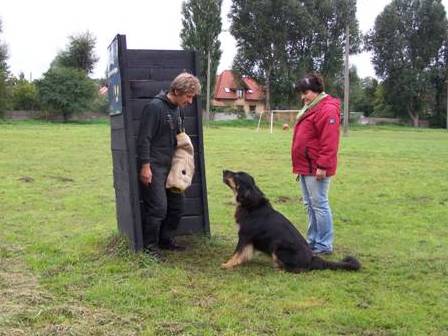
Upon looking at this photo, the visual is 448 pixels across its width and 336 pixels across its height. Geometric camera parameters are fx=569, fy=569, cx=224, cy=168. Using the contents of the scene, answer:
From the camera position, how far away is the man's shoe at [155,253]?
5925 mm

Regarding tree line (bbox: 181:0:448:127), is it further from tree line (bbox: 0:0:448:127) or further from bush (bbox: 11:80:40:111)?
A: bush (bbox: 11:80:40:111)

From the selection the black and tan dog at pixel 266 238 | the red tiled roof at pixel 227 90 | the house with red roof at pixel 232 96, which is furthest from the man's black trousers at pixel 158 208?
the red tiled roof at pixel 227 90

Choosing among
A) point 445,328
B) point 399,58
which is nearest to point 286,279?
point 445,328

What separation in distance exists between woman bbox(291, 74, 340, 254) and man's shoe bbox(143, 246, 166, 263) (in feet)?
5.91

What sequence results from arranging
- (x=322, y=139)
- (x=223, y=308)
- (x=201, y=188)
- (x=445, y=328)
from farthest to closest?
(x=201, y=188) → (x=322, y=139) → (x=223, y=308) → (x=445, y=328)

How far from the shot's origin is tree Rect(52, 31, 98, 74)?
5800cm

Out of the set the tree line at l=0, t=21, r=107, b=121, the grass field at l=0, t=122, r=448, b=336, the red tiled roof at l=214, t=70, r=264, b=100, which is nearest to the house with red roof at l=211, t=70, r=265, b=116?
the red tiled roof at l=214, t=70, r=264, b=100

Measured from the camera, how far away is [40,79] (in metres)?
50.5

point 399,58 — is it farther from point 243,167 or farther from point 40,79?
point 243,167

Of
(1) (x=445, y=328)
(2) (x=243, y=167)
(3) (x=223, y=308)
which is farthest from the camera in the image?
(2) (x=243, y=167)

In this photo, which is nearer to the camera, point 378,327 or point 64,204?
point 378,327

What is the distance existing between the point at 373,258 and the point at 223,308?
2536 millimetres

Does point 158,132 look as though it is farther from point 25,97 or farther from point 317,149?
point 25,97

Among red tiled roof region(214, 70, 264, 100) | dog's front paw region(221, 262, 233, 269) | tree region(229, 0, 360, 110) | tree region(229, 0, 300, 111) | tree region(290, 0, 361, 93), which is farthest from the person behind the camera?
red tiled roof region(214, 70, 264, 100)
